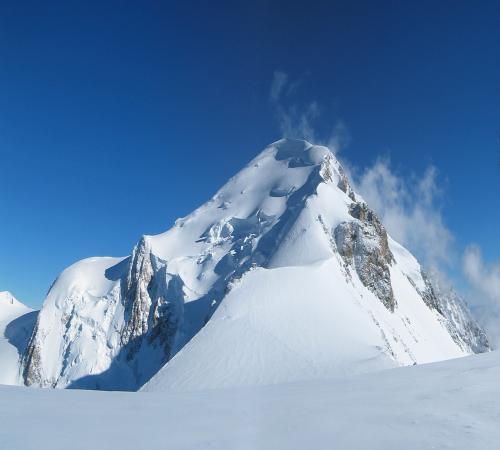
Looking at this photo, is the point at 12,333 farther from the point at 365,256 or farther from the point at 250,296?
the point at 365,256

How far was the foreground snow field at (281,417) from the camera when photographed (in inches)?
202

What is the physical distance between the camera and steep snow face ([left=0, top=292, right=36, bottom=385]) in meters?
54.8

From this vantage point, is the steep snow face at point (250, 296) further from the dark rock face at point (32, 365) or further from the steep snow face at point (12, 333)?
the steep snow face at point (12, 333)

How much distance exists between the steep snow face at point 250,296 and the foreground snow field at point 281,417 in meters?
14.4

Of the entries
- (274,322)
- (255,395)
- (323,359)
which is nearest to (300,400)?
(255,395)

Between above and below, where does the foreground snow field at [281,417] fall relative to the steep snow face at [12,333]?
below

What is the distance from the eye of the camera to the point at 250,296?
29.3m

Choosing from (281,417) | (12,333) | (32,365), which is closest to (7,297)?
(12,333)

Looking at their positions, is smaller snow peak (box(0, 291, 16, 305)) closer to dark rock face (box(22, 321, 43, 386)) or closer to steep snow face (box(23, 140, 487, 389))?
steep snow face (box(23, 140, 487, 389))

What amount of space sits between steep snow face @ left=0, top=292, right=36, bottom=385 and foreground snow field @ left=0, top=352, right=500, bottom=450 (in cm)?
5434

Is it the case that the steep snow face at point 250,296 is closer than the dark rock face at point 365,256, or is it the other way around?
the steep snow face at point 250,296

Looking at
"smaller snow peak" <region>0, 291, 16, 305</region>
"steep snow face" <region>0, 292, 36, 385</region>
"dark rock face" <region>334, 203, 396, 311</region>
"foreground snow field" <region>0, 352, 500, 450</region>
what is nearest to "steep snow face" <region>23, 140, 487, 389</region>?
"dark rock face" <region>334, 203, 396, 311</region>

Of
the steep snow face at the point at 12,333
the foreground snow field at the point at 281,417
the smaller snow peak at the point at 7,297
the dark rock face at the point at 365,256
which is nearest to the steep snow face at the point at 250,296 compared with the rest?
the dark rock face at the point at 365,256

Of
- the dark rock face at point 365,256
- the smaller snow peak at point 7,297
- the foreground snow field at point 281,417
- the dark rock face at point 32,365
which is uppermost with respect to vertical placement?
the smaller snow peak at point 7,297
